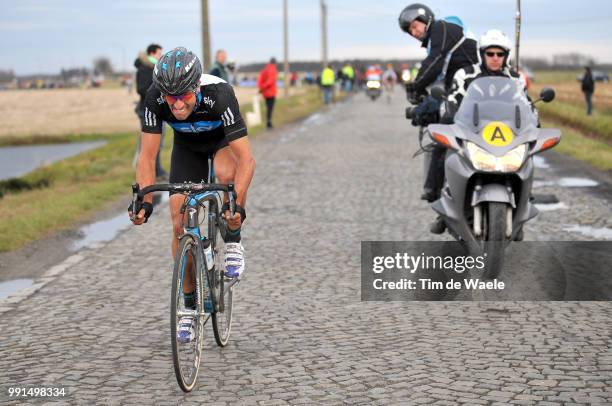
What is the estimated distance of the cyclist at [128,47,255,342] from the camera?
561 cm

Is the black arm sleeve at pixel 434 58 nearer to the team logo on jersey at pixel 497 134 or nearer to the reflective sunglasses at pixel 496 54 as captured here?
the reflective sunglasses at pixel 496 54

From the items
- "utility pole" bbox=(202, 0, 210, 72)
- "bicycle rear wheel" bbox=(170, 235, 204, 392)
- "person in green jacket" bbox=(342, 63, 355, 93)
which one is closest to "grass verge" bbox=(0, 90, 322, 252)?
"bicycle rear wheel" bbox=(170, 235, 204, 392)

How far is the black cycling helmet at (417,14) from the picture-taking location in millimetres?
10031

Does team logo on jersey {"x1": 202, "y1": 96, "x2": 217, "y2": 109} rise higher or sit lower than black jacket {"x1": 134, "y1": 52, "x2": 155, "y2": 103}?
higher

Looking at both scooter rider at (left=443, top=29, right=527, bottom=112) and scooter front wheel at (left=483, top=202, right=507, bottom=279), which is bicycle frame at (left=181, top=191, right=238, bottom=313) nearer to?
scooter front wheel at (left=483, top=202, right=507, bottom=279)

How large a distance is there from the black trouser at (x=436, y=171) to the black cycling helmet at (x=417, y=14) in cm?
128

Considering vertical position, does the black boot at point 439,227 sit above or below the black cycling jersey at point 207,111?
below

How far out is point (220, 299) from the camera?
6.21 m

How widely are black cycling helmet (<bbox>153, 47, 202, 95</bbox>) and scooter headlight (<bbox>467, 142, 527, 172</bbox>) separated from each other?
2.76 metres

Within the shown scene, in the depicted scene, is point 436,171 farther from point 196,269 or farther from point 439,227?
point 196,269

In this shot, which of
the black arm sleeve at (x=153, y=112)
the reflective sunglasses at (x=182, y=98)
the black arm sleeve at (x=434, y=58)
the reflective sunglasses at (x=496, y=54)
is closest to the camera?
the reflective sunglasses at (x=182, y=98)

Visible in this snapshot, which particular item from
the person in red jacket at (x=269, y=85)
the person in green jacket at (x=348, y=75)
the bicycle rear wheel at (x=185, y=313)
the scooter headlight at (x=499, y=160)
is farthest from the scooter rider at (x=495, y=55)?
the person in green jacket at (x=348, y=75)

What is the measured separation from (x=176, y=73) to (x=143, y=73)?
1052cm

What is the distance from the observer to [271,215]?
12.2 m
